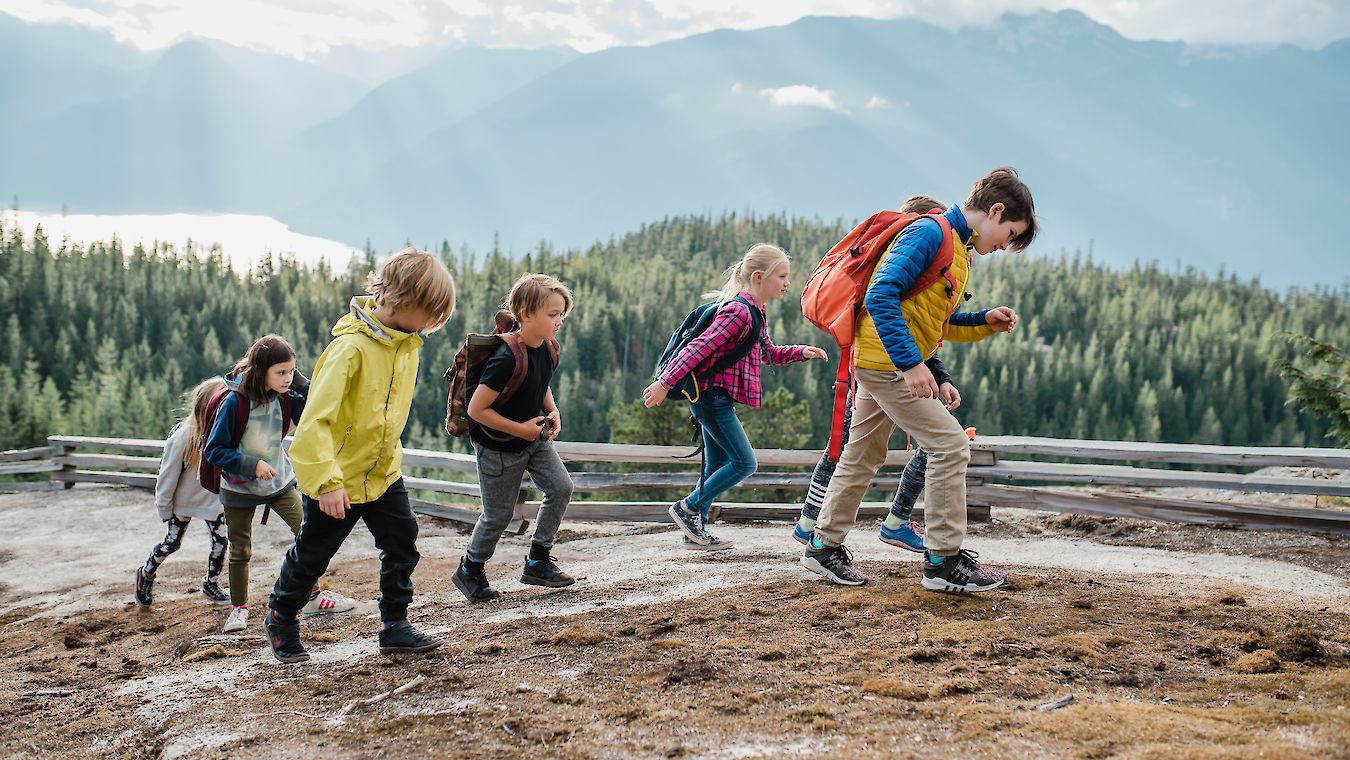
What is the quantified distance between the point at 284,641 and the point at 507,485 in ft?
4.26

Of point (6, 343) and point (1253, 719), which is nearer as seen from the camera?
point (1253, 719)

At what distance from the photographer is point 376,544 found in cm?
401

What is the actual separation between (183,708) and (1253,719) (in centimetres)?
378

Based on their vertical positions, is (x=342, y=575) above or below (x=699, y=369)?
below

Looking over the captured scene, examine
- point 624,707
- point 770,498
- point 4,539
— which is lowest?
point 770,498

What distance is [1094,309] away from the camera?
434 ft

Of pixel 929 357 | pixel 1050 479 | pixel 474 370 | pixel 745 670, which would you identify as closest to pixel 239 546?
pixel 474 370

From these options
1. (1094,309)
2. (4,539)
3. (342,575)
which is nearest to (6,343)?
(4,539)

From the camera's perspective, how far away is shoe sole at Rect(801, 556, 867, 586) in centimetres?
484

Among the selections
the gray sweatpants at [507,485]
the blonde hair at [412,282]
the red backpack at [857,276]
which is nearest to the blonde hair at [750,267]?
the red backpack at [857,276]

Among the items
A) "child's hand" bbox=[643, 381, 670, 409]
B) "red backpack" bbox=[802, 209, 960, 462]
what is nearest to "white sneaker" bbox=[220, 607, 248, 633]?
"child's hand" bbox=[643, 381, 670, 409]

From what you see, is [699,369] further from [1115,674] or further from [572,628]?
[1115,674]

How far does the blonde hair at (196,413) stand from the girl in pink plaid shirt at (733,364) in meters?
2.59

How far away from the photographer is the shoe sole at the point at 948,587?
178 inches
